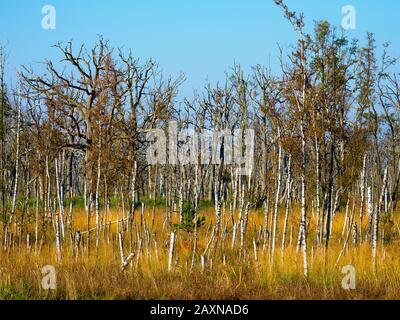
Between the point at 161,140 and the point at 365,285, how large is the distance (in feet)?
49.6

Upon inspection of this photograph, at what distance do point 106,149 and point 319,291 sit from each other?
522 cm

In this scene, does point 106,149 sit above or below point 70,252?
above

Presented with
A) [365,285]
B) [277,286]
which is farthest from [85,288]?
[365,285]

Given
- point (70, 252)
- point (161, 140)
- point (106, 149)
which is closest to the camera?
point (70, 252)

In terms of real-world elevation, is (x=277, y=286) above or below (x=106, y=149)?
below

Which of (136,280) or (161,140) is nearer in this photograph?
(136,280)

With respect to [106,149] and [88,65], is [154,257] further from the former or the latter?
[88,65]

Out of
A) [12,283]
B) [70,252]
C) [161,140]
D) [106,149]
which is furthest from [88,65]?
[12,283]
